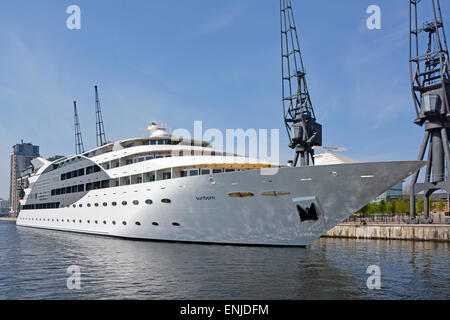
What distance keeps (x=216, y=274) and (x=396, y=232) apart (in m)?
25.2

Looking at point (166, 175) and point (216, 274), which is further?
point (166, 175)

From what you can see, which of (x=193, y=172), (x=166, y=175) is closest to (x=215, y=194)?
(x=193, y=172)

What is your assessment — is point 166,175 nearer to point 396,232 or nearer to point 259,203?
point 259,203

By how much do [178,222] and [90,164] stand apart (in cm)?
1428

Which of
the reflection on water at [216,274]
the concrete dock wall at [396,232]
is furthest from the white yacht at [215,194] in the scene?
the concrete dock wall at [396,232]

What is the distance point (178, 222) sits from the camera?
2247 cm

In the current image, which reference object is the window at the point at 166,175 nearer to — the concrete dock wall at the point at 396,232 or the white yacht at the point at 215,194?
the white yacht at the point at 215,194

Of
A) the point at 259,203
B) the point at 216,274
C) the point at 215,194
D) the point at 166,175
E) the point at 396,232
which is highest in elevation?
the point at 166,175

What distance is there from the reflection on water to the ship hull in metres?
1.06

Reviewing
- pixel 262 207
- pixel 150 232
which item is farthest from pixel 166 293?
pixel 150 232

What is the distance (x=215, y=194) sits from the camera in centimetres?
2061

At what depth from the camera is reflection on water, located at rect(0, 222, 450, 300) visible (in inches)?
471

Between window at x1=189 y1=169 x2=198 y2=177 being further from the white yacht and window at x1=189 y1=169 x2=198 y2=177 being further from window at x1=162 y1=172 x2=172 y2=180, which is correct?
window at x1=162 y1=172 x2=172 y2=180
